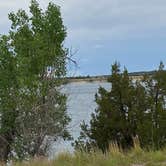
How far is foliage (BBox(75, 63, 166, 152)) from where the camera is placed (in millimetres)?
15641

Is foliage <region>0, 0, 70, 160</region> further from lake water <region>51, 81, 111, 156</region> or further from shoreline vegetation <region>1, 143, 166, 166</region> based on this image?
shoreline vegetation <region>1, 143, 166, 166</region>

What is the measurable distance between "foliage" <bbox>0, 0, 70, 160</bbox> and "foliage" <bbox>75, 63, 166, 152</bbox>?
3.65ft

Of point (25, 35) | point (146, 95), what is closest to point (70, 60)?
point (25, 35)

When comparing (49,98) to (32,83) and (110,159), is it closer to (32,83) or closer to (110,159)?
(32,83)

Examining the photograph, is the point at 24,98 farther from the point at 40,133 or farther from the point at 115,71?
the point at 115,71

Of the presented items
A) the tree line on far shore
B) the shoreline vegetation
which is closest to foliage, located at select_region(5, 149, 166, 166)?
the shoreline vegetation

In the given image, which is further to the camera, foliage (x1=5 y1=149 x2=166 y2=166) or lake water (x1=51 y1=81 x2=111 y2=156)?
lake water (x1=51 y1=81 x2=111 y2=156)

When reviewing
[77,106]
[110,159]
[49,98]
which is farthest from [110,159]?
[77,106]

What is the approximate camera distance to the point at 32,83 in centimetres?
Result: 1573

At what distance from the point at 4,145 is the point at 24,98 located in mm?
2169

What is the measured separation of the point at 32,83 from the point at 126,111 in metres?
3.11

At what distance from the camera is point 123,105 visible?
16.4 m

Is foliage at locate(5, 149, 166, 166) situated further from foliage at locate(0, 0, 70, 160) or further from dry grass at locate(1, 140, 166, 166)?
foliage at locate(0, 0, 70, 160)

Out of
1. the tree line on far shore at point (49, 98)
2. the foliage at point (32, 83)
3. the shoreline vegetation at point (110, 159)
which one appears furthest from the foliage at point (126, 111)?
the shoreline vegetation at point (110, 159)
